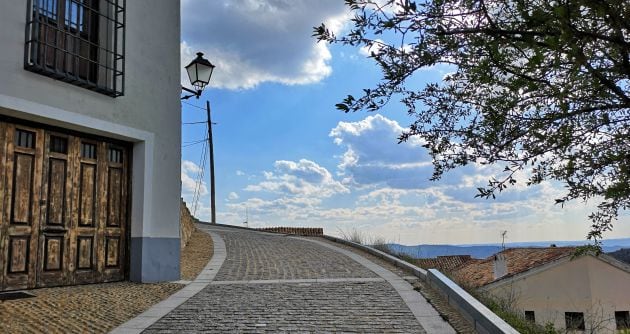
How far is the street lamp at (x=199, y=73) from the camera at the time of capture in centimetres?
1199

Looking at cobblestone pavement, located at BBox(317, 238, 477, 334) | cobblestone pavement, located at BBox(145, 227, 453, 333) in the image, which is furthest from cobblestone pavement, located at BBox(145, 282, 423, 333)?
cobblestone pavement, located at BBox(317, 238, 477, 334)

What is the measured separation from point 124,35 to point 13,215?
3.75 meters

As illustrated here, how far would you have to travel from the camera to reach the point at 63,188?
8766 millimetres

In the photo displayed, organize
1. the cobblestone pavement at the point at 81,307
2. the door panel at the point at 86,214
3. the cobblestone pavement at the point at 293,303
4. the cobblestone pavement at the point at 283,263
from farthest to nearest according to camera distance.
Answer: the cobblestone pavement at the point at 283,263 < the door panel at the point at 86,214 < the cobblestone pavement at the point at 293,303 < the cobblestone pavement at the point at 81,307

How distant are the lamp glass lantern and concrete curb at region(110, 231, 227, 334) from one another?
4.14 metres

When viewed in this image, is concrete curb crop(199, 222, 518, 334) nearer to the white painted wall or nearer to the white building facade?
the white building facade

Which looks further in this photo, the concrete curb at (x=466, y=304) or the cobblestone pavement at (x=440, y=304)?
the cobblestone pavement at (x=440, y=304)

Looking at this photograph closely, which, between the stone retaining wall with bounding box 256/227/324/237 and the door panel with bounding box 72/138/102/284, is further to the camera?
the stone retaining wall with bounding box 256/227/324/237

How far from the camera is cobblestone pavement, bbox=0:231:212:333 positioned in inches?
237

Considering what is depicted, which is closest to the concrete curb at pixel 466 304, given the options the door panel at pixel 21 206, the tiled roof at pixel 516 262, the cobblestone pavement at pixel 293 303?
the cobblestone pavement at pixel 293 303

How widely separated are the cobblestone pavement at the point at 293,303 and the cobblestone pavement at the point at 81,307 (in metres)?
0.64

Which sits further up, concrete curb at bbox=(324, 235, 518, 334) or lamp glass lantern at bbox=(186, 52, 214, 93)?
lamp glass lantern at bbox=(186, 52, 214, 93)

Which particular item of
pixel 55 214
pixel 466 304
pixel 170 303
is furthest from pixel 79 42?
pixel 466 304

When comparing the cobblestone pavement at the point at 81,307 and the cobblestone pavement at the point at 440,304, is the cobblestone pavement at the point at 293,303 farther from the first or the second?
the cobblestone pavement at the point at 81,307
